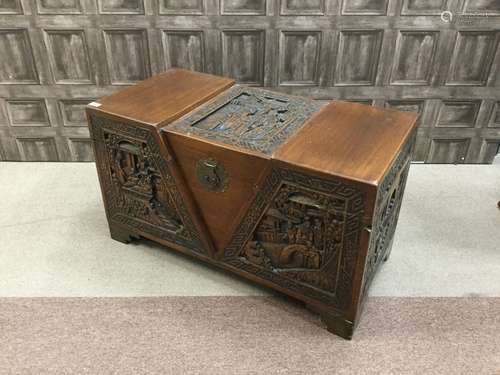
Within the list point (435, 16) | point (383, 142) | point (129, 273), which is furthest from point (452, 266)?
point (129, 273)

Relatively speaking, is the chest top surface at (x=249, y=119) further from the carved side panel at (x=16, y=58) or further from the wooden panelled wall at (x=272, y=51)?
the carved side panel at (x=16, y=58)

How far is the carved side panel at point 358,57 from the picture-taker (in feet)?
6.94

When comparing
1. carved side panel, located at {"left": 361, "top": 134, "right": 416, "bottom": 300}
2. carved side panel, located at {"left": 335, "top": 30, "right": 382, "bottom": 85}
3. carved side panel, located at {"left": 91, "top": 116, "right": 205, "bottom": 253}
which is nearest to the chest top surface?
carved side panel, located at {"left": 91, "top": 116, "right": 205, "bottom": 253}

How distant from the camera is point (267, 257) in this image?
156 centimetres

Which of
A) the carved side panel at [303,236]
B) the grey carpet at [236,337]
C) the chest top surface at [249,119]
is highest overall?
the chest top surface at [249,119]

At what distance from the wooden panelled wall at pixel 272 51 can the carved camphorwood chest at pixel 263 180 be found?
0.39m

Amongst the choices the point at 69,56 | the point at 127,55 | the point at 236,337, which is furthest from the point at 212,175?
the point at 69,56

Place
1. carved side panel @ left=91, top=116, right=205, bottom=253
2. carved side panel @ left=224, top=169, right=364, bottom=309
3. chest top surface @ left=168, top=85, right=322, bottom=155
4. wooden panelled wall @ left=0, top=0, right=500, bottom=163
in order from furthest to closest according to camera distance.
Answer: wooden panelled wall @ left=0, top=0, right=500, bottom=163
carved side panel @ left=91, top=116, right=205, bottom=253
chest top surface @ left=168, top=85, right=322, bottom=155
carved side panel @ left=224, top=169, right=364, bottom=309

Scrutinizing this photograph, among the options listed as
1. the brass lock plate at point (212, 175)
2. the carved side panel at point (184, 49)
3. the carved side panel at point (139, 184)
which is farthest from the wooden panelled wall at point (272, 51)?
the brass lock plate at point (212, 175)

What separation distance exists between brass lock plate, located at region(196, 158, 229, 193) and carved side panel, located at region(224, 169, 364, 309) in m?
0.13

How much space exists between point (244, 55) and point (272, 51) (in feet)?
0.44

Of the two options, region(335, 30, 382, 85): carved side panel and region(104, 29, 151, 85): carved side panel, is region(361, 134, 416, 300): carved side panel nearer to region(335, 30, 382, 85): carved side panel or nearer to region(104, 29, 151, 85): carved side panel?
region(335, 30, 382, 85): carved side panel

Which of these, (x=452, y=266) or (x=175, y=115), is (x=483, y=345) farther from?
(x=175, y=115)

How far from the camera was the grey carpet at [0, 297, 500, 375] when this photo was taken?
143 cm
